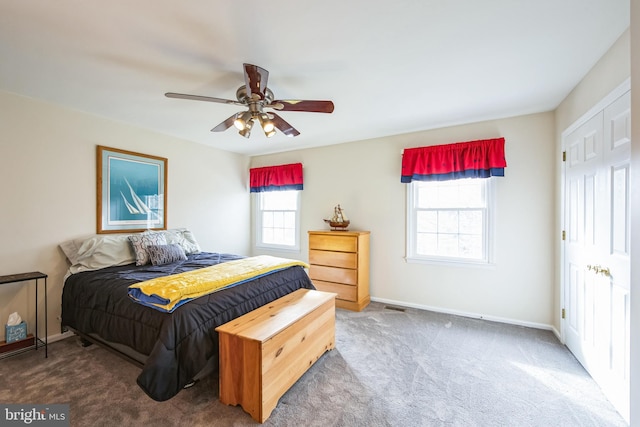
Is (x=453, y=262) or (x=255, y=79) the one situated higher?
(x=255, y=79)

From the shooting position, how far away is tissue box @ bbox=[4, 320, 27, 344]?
8.04ft

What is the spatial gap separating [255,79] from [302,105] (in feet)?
1.27

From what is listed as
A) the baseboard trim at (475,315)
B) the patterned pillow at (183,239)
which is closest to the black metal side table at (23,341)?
the patterned pillow at (183,239)

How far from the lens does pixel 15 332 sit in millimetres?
2488

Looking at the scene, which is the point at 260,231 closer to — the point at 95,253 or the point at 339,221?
the point at 339,221

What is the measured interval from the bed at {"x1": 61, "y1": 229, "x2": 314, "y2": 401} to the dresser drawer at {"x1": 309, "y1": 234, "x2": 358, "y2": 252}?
86 centimetres

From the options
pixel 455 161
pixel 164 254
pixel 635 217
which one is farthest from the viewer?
pixel 455 161

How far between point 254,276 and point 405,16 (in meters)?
2.16

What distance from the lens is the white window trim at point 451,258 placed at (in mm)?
3225

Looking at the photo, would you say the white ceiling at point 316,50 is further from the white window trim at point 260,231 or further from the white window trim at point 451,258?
the white window trim at point 260,231

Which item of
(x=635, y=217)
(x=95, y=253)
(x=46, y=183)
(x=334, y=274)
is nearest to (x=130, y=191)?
(x=46, y=183)

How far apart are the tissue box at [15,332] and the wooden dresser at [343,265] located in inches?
116

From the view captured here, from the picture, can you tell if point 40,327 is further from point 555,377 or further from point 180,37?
point 555,377

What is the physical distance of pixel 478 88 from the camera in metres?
2.46
